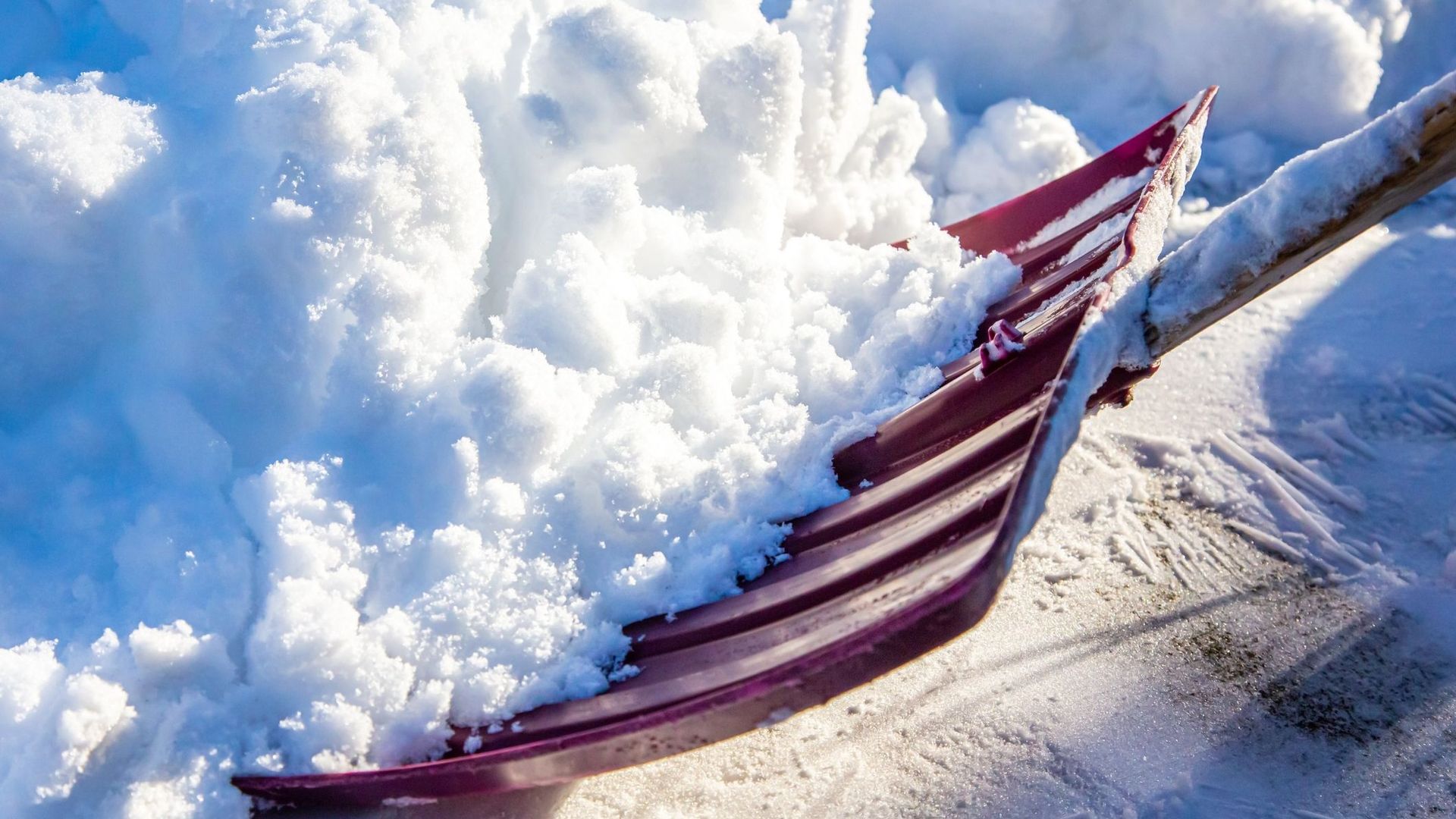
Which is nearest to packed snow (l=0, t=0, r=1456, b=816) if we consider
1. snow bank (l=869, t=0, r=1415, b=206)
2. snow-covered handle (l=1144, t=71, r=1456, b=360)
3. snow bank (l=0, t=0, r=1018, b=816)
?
snow bank (l=0, t=0, r=1018, b=816)

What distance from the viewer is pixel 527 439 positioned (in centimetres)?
152

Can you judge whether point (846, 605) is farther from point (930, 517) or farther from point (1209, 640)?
point (1209, 640)

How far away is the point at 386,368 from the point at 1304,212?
1.41 m

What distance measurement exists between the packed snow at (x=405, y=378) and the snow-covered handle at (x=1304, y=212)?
401 mm

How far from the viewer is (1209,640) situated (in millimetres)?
1731

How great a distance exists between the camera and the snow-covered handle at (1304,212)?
4.15ft

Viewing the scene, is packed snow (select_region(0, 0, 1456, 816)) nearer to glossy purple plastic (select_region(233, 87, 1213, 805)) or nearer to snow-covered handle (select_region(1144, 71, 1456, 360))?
glossy purple plastic (select_region(233, 87, 1213, 805))

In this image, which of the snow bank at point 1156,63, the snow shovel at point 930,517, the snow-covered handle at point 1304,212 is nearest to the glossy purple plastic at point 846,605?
the snow shovel at point 930,517

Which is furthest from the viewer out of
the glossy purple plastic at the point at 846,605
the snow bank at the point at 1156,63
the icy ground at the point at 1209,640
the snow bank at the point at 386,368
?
the snow bank at the point at 1156,63

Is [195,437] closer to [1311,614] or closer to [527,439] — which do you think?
[527,439]

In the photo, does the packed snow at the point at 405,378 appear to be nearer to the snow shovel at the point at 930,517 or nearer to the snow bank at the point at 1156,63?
the snow shovel at the point at 930,517

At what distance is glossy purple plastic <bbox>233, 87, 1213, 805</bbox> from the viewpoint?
1.22 metres

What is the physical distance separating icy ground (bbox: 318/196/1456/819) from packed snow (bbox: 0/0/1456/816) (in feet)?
0.08

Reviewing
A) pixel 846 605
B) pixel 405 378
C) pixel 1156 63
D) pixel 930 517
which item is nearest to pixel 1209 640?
pixel 930 517
